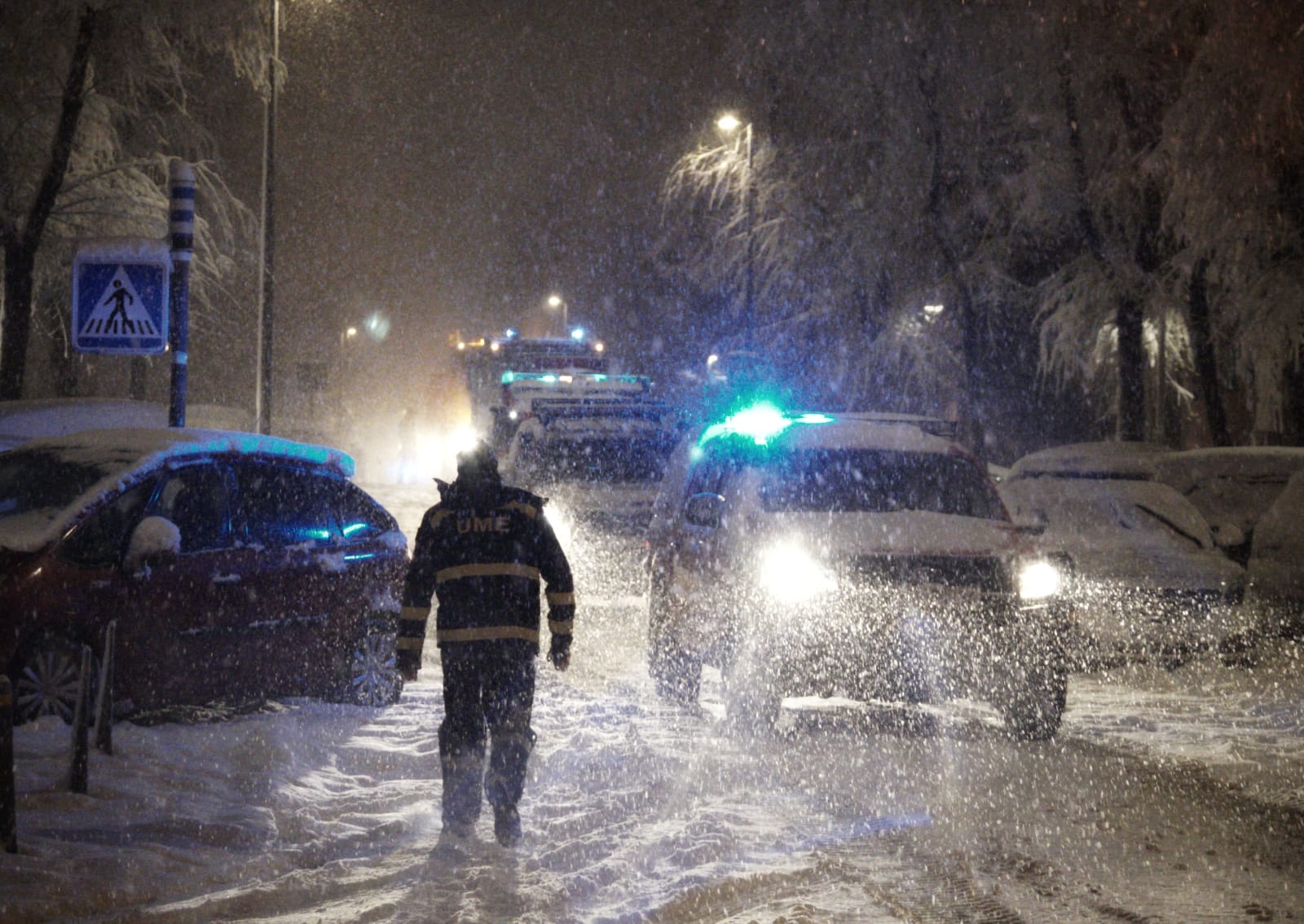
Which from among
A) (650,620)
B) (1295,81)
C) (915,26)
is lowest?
(650,620)

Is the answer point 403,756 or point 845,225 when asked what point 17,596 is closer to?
point 403,756

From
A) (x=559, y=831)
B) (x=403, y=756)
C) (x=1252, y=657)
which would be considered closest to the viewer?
(x=559, y=831)

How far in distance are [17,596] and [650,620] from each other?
4.41 metres

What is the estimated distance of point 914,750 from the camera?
8445mm

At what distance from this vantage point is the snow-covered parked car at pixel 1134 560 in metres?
11.5

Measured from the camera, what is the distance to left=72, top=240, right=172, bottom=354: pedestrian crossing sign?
33.2ft

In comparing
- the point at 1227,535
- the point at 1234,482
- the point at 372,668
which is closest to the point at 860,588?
the point at 372,668

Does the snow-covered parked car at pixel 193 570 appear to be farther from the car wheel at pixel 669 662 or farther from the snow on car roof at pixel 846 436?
the snow on car roof at pixel 846 436

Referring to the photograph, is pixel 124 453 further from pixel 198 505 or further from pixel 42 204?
pixel 42 204

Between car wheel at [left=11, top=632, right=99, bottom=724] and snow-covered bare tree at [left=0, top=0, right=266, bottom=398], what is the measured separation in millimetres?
9380

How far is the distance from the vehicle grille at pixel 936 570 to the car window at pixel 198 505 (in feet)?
12.6

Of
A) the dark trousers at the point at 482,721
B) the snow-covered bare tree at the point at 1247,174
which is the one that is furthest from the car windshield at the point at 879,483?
the snow-covered bare tree at the point at 1247,174

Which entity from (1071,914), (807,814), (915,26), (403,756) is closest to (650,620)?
(403,756)

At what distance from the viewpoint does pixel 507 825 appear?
245 inches
